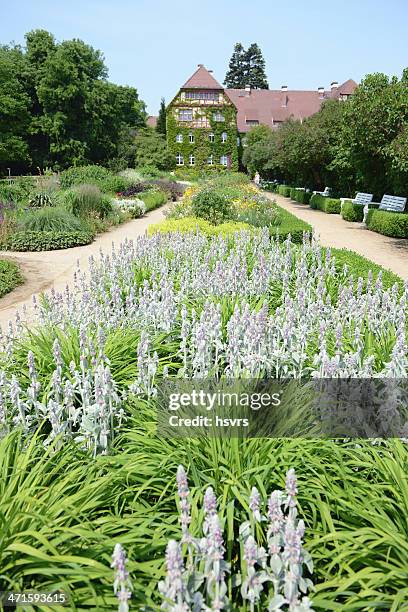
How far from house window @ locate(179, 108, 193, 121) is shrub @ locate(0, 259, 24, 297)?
5005cm

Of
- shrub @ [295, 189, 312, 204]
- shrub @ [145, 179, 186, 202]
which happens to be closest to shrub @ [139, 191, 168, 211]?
shrub @ [145, 179, 186, 202]

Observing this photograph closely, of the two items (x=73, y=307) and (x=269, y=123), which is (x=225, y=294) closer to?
(x=73, y=307)

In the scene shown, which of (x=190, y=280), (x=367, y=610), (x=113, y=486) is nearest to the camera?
(x=367, y=610)

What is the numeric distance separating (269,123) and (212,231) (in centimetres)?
5862

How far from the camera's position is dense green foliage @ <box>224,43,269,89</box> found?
81.1m

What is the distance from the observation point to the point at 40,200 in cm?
1794

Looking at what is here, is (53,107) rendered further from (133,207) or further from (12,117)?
(133,207)

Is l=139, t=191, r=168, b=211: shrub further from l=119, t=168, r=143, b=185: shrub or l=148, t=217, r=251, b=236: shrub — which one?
l=148, t=217, r=251, b=236: shrub

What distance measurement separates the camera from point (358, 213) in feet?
69.2

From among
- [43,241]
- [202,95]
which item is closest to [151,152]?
[202,95]

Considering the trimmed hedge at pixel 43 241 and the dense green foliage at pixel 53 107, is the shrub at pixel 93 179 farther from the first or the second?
the dense green foliage at pixel 53 107

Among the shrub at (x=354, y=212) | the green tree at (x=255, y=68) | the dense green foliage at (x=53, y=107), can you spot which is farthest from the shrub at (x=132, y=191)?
the green tree at (x=255, y=68)

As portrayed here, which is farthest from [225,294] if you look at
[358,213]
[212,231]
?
[358,213]

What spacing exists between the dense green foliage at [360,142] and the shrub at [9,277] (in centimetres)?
933
